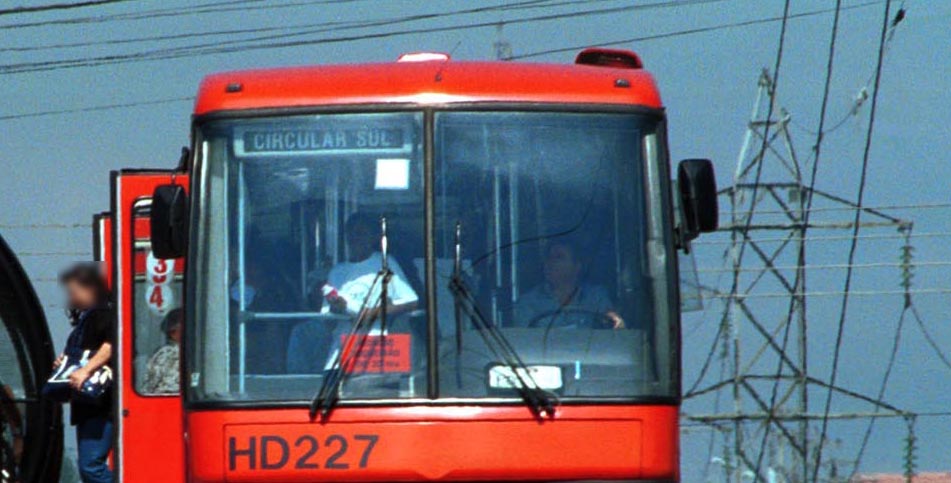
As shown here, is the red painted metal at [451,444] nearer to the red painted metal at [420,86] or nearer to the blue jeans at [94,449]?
the red painted metal at [420,86]

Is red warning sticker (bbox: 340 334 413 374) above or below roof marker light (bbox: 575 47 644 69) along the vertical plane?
below

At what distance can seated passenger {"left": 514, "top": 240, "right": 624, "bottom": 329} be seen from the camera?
9.06m

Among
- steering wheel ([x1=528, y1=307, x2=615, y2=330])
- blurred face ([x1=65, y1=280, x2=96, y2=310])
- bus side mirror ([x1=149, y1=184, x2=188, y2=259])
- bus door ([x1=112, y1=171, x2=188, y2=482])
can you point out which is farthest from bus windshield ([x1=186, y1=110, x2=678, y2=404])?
blurred face ([x1=65, y1=280, x2=96, y2=310])

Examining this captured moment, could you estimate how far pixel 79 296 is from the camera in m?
12.0

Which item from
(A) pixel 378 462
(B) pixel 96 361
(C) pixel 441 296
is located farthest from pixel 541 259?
(B) pixel 96 361

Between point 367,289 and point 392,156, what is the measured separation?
0.63m

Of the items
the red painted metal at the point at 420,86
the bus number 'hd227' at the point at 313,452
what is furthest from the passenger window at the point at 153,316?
Answer: the bus number 'hd227' at the point at 313,452

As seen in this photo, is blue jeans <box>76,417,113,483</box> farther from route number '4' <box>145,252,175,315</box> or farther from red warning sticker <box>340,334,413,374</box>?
red warning sticker <box>340,334,413,374</box>

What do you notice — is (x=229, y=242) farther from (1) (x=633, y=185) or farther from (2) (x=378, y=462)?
(1) (x=633, y=185)

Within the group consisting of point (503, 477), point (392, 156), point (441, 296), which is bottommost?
point (503, 477)

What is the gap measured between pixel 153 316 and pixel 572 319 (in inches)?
141

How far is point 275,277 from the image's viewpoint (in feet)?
30.1

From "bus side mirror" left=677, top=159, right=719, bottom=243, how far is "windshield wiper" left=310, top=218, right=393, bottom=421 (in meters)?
1.39

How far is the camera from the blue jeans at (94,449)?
11.9m
